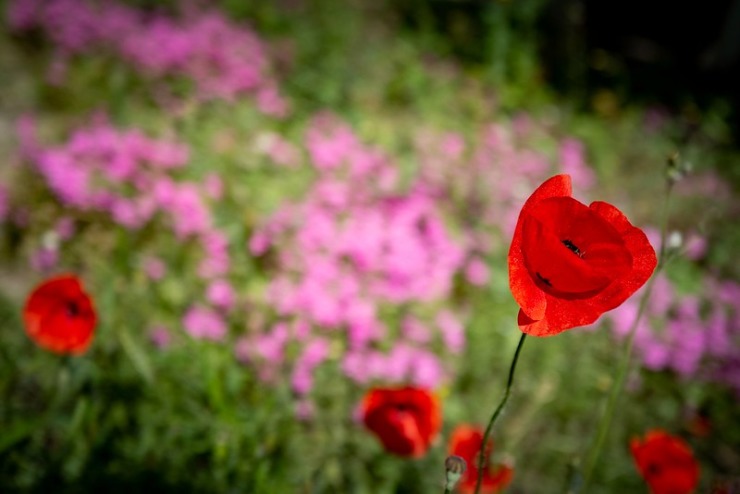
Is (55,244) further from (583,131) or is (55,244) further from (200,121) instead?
(583,131)

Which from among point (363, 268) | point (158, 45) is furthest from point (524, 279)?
point (158, 45)

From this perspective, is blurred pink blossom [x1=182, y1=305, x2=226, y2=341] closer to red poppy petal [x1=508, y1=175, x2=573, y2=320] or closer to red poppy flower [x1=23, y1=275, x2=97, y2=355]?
red poppy flower [x1=23, y1=275, x2=97, y2=355]

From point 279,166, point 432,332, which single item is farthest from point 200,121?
point 432,332

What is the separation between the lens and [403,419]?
57.2 inches

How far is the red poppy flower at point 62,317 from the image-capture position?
147 cm

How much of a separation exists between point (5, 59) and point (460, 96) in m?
3.39

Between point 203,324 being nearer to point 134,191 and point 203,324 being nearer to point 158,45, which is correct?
point 134,191

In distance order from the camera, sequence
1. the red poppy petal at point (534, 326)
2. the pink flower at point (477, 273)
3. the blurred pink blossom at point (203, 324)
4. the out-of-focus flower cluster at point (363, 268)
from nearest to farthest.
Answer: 1. the red poppy petal at point (534, 326)
2. the blurred pink blossom at point (203, 324)
3. the out-of-focus flower cluster at point (363, 268)
4. the pink flower at point (477, 273)

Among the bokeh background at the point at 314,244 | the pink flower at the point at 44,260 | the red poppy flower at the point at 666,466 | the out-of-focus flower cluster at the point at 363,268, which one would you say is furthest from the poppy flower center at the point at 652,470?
the pink flower at the point at 44,260

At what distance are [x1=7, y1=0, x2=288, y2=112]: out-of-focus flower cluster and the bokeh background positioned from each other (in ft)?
0.08

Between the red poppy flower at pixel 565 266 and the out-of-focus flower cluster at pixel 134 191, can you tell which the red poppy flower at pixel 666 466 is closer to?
the red poppy flower at pixel 565 266

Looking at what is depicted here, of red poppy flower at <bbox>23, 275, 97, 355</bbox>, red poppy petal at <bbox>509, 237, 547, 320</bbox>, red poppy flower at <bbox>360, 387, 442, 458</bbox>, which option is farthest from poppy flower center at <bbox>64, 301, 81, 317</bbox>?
red poppy petal at <bbox>509, 237, 547, 320</bbox>

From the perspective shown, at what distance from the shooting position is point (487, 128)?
4238mm

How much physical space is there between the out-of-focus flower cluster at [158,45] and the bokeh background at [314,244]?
0.08 feet
